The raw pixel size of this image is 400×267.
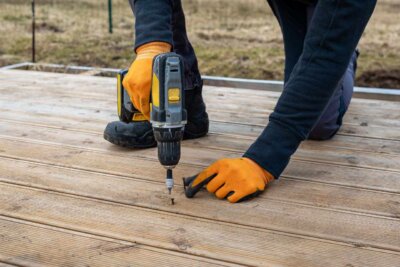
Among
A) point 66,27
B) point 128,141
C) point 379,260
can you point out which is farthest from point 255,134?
point 66,27

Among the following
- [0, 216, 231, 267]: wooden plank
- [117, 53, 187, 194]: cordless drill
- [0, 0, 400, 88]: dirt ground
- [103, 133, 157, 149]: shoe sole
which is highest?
[117, 53, 187, 194]: cordless drill

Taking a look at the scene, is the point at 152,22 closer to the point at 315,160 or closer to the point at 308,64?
the point at 308,64

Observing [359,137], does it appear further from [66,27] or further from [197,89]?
[66,27]

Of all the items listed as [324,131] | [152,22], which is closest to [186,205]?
[152,22]

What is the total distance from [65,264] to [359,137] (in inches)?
58.6

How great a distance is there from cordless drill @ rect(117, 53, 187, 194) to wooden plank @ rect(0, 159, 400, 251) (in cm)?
13

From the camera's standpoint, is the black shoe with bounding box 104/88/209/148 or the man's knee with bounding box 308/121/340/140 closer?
the black shoe with bounding box 104/88/209/148

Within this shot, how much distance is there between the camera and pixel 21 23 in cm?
738

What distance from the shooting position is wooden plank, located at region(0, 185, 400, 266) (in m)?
1.30

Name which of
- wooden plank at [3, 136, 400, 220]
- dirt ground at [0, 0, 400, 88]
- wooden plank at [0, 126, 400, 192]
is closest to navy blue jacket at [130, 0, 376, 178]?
wooden plank at [3, 136, 400, 220]

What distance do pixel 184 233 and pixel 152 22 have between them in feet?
2.16

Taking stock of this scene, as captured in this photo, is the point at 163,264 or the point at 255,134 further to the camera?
the point at 255,134

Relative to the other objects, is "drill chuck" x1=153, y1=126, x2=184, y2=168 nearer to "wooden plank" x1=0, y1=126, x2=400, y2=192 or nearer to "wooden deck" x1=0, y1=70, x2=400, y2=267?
"wooden deck" x1=0, y1=70, x2=400, y2=267

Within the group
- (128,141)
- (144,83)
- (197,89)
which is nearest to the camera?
(144,83)
